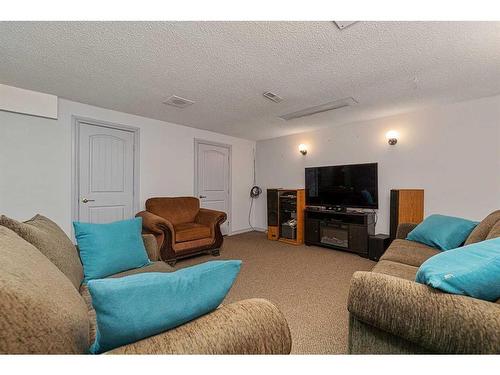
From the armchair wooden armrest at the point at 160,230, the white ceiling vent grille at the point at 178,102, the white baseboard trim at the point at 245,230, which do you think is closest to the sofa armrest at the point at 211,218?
the armchair wooden armrest at the point at 160,230

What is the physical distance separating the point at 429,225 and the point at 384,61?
5.46ft

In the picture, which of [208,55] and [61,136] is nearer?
[208,55]

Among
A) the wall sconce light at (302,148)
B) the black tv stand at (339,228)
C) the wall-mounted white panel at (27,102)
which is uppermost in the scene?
the wall-mounted white panel at (27,102)

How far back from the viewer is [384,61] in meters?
2.03

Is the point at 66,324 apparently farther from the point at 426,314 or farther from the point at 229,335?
the point at 426,314

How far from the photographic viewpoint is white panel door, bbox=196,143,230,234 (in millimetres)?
4562

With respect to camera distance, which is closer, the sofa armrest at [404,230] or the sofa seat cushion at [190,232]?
the sofa armrest at [404,230]

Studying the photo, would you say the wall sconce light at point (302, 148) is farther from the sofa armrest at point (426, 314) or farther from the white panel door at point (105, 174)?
the sofa armrest at point (426, 314)

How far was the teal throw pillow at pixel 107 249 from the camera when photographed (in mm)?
1489

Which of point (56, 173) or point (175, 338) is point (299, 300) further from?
point (56, 173)

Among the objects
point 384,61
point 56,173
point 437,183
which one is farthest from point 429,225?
point 56,173

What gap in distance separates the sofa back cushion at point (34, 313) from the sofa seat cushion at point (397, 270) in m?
1.72

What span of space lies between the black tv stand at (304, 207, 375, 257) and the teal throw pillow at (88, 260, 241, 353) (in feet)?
10.9

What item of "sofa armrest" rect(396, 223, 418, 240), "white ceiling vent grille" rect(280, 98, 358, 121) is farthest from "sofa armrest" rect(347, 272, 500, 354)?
"white ceiling vent grille" rect(280, 98, 358, 121)
